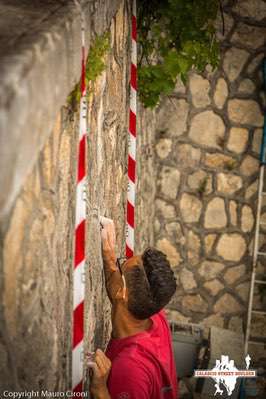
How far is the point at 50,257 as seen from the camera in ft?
5.04

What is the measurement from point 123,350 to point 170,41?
2.43 m

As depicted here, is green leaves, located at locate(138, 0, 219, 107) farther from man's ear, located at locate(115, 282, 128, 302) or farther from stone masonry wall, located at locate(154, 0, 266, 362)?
man's ear, located at locate(115, 282, 128, 302)

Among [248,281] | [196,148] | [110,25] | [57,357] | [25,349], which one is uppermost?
[110,25]

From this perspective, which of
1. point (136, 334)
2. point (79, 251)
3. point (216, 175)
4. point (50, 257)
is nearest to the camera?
point (50, 257)

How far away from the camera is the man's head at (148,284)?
2.29 m

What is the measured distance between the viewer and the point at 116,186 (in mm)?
2895

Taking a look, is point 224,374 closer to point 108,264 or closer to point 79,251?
point 108,264

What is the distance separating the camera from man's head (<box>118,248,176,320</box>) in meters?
2.29

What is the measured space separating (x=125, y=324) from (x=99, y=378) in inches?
12.5

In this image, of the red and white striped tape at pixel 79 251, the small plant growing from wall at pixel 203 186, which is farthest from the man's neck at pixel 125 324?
the small plant growing from wall at pixel 203 186

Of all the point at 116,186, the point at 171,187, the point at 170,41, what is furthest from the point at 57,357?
the point at 171,187

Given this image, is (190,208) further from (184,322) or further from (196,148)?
(184,322)

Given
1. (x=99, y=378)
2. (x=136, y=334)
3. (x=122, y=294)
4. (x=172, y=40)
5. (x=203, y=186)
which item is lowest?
(x=99, y=378)

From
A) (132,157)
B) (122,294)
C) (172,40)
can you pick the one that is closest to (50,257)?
(122,294)
